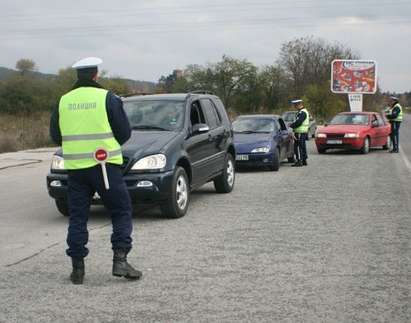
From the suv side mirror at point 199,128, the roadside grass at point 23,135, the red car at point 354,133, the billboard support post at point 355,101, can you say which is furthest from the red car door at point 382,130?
the billboard support post at point 355,101

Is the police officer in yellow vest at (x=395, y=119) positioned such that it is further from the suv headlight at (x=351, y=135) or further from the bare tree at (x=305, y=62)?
the bare tree at (x=305, y=62)

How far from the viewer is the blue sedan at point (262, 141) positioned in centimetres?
1495

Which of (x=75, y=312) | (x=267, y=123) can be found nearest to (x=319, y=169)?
(x=267, y=123)

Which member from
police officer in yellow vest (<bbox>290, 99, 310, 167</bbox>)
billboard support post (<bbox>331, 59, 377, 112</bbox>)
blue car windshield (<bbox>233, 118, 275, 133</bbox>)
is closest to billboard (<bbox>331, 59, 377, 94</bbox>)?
billboard support post (<bbox>331, 59, 377, 112</bbox>)

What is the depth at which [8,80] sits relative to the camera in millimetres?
51438

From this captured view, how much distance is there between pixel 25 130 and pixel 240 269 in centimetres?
2118

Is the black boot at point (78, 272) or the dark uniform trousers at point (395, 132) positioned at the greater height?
the black boot at point (78, 272)

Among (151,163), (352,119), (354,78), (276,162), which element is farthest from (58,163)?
(354,78)

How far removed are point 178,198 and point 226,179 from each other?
2.69 m

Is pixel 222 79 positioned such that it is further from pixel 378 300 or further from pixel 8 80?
pixel 378 300

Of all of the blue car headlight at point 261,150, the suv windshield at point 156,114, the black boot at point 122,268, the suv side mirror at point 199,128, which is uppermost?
the suv windshield at point 156,114

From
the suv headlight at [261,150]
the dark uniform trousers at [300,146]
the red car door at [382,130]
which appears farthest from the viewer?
the red car door at [382,130]

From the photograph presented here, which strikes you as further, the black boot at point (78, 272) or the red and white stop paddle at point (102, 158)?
the black boot at point (78, 272)

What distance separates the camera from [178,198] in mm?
8547
